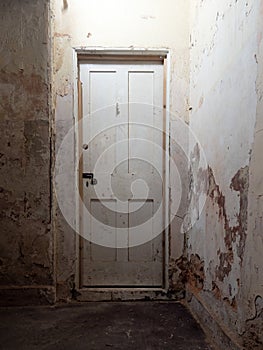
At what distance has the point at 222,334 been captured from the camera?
2.05 meters

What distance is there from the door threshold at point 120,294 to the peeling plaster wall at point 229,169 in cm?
28

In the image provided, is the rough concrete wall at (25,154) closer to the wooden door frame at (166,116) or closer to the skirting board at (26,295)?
the skirting board at (26,295)

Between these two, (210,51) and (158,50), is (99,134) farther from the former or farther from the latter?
(210,51)

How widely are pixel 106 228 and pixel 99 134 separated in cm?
76

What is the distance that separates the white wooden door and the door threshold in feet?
0.21

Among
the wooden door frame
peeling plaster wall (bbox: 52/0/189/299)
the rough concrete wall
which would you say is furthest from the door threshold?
the rough concrete wall

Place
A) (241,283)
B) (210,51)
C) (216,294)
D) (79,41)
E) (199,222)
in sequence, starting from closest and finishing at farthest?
1. (241,283)
2. (216,294)
3. (210,51)
4. (199,222)
5. (79,41)

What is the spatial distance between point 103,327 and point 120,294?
64 cm

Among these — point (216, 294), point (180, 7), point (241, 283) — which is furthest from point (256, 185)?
point (180, 7)

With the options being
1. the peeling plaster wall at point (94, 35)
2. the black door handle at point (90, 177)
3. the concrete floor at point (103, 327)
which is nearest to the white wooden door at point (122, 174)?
the black door handle at point (90, 177)

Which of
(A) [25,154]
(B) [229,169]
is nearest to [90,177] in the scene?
(A) [25,154]

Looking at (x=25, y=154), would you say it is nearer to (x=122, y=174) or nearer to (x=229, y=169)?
(x=122, y=174)

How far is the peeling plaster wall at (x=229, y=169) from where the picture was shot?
1653mm

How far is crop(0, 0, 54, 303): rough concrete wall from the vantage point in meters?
2.97
